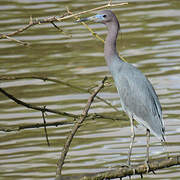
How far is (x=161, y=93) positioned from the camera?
35.3 feet

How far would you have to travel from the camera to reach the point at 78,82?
11.5 metres

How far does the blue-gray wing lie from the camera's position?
658cm

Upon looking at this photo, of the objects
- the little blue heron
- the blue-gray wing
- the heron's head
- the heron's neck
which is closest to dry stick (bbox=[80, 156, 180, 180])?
the little blue heron

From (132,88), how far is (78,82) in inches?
189

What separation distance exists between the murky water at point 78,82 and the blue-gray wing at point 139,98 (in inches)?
9.5

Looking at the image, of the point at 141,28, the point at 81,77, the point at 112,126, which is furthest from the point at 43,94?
the point at 141,28

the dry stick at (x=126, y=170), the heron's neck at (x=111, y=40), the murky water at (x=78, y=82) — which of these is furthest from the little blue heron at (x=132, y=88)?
the dry stick at (x=126, y=170)

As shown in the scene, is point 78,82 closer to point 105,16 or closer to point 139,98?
point 139,98

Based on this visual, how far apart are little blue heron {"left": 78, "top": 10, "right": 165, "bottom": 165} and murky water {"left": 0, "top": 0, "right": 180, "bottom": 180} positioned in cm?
25

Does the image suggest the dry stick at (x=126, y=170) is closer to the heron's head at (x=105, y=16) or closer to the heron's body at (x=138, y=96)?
the heron's body at (x=138, y=96)

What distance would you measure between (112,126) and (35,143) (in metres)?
1.16

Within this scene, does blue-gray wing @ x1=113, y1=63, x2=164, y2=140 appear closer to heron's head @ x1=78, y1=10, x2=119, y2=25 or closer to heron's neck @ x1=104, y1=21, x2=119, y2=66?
heron's neck @ x1=104, y1=21, x2=119, y2=66

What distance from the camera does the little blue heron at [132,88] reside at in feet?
21.5

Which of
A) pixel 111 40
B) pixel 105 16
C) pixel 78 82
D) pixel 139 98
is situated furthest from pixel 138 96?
pixel 78 82
